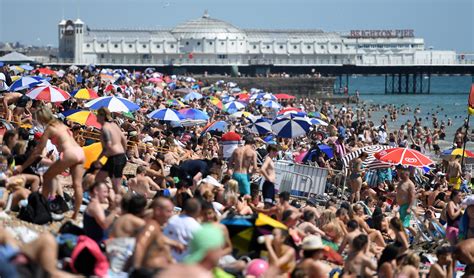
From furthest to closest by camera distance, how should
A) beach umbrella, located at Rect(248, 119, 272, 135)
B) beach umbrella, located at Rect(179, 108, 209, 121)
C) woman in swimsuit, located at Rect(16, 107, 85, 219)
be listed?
beach umbrella, located at Rect(248, 119, 272, 135) < beach umbrella, located at Rect(179, 108, 209, 121) < woman in swimsuit, located at Rect(16, 107, 85, 219)

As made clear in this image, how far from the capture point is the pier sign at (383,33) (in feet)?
421

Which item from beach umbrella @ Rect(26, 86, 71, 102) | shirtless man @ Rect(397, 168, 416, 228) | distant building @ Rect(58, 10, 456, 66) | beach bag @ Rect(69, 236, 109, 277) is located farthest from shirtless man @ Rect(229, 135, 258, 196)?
distant building @ Rect(58, 10, 456, 66)

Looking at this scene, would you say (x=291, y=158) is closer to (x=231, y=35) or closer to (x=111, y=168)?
(x=111, y=168)

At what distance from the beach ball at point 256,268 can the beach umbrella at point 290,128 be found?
10331 mm

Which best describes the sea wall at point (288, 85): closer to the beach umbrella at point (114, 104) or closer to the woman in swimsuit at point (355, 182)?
the beach umbrella at point (114, 104)

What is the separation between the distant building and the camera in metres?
96.7

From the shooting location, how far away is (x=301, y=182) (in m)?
14.2

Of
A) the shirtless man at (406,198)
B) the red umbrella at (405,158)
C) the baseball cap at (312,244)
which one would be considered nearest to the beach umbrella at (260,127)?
the red umbrella at (405,158)

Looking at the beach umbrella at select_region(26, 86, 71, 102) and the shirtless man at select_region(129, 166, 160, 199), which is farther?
the beach umbrella at select_region(26, 86, 71, 102)

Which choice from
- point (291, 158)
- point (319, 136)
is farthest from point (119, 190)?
point (319, 136)

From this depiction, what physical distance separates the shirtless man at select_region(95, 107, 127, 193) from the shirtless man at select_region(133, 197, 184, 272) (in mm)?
2148

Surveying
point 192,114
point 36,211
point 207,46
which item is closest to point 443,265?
point 36,211

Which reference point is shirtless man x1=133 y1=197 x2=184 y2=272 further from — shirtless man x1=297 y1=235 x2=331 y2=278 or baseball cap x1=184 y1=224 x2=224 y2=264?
baseball cap x1=184 y1=224 x2=224 y2=264

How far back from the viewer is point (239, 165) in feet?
38.7
